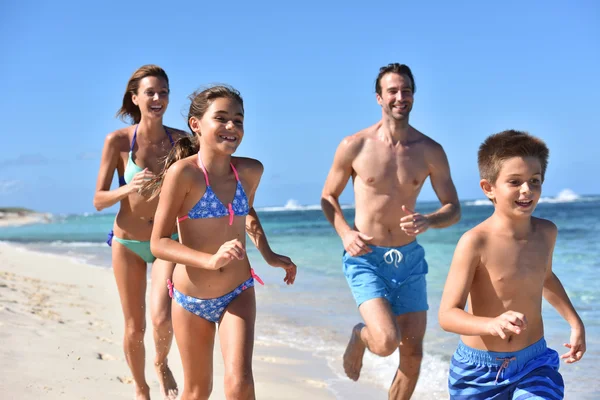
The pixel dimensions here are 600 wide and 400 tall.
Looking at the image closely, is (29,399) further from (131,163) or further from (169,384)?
(131,163)

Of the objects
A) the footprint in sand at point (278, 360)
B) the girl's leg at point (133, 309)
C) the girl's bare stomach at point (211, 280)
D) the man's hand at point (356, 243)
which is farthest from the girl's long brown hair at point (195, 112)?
the footprint in sand at point (278, 360)

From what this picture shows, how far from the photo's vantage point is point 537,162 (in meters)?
3.55

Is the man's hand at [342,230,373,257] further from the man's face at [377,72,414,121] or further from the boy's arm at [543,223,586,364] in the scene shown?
the boy's arm at [543,223,586,364]

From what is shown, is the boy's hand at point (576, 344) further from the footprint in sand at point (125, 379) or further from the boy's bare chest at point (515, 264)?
the footprint in sand at point (125, 379)

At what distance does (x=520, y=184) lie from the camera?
11.6ft

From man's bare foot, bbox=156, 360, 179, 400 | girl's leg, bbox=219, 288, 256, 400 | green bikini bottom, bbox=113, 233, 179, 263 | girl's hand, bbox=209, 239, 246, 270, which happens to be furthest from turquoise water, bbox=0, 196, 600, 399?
girl's hand, bbox=209, 239, 246, 270

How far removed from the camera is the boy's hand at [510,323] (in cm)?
296

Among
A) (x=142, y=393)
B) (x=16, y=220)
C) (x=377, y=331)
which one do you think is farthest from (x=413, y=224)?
(x=16, y=220)

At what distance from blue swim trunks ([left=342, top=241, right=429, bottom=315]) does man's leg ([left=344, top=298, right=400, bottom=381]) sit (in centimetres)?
9

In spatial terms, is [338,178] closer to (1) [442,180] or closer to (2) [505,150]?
(1) [442,180]

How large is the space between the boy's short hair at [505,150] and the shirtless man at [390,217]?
1.01 m

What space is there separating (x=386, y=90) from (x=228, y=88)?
1.39m

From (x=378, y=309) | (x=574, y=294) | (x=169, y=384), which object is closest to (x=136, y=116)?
(x=169, y=384)

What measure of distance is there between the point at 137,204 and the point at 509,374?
2954 millimetres
